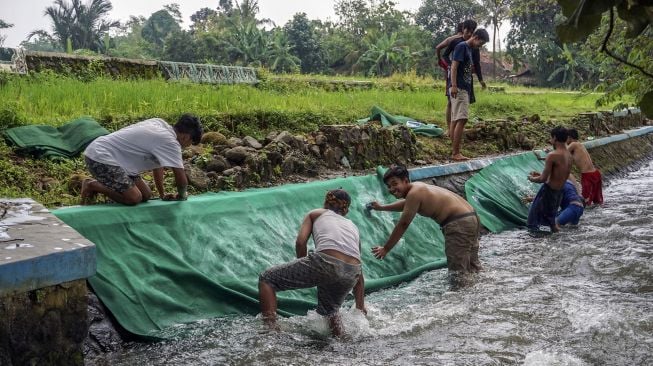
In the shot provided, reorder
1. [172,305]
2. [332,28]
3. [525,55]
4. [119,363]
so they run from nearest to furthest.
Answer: [119,363] < [172,305] < [525,55] < [332,28]

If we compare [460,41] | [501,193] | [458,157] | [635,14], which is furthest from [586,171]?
[635,14]

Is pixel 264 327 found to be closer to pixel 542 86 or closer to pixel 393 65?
pixel 393 65

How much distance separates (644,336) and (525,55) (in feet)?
111

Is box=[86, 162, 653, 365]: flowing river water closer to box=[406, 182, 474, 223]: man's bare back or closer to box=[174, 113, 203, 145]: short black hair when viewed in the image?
box=[406, 182, 474, 223]: man's bare back

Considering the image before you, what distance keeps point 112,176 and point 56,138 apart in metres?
1.98

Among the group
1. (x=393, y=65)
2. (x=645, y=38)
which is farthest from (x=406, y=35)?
(x=645, y=38)

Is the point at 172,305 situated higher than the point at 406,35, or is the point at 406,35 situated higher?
the point at 406,35

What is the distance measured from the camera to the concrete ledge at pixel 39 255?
9.59ft

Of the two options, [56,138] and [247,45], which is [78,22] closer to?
[247,45]

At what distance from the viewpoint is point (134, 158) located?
4758mm

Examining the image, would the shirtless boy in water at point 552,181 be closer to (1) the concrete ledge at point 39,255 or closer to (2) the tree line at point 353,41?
(1) the concrete ledge at point 39,255

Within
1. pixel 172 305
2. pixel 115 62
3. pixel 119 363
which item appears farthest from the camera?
pixel 115 62

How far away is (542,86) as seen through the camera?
35.8m

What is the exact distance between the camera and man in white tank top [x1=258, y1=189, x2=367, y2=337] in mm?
4176
